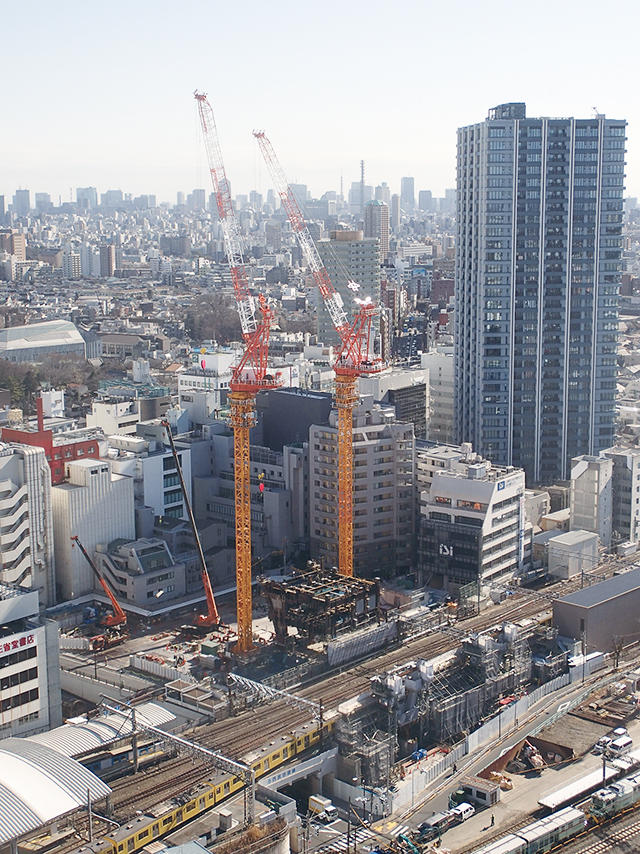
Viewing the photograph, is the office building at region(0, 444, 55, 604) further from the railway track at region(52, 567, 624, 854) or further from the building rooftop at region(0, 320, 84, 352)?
the building rooftop at region(0, 320, 84, 352)

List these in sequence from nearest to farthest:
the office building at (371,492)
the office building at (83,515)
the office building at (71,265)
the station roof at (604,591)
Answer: the station roof at (604,591), the office building at (83,515), the office building at (371,492), the office building at (71,265)

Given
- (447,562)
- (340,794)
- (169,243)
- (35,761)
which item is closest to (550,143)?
(447,562)

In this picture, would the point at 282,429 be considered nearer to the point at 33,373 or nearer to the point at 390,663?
the point at 390,663

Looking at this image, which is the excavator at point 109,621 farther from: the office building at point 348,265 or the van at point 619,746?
the office building at point 348,265

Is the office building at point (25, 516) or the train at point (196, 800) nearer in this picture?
the train at point (196, 800)

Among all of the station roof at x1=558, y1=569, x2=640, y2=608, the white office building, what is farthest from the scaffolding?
the white office building

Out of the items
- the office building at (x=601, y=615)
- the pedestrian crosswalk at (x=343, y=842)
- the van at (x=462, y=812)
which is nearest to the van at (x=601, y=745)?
the van at (x=462, y=812)

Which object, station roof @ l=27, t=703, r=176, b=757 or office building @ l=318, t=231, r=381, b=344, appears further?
office building @ l=318, t=231, r=381, b=344

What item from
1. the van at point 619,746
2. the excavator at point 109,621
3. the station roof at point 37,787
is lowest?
the van at point 619,746
